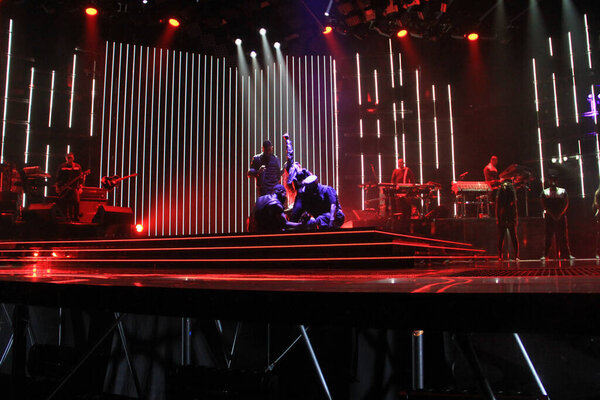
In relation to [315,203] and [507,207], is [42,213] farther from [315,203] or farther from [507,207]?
[507,207]

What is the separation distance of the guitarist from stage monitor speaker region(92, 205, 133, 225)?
45 cm

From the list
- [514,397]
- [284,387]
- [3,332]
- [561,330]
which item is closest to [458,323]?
[561,330]

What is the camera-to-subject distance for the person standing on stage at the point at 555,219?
698 cm

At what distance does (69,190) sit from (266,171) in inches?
172

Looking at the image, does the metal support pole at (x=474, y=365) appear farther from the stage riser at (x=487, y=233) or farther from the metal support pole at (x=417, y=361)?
the stage riser at (x=487, y=233)

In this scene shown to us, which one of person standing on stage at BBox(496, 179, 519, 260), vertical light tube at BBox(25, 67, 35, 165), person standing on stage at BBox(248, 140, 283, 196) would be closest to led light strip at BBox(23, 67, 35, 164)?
vertical light tube at BBox(25, 67, 35, 165)

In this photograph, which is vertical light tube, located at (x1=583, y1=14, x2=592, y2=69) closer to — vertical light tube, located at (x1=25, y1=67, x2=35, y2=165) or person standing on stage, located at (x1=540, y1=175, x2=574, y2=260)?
person standing on stage, located at (x1=540, y1=175, x2=574, y2=260)

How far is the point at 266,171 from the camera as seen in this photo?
22.4ft

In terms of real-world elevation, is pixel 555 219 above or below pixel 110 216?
below

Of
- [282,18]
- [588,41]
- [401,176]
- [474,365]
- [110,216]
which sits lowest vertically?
[474,365]

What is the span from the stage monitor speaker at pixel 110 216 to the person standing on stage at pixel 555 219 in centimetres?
798

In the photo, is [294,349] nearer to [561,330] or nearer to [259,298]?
[259,298]

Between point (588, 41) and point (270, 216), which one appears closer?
point (270, 216)

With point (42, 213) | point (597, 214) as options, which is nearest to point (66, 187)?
point (42, 213)
